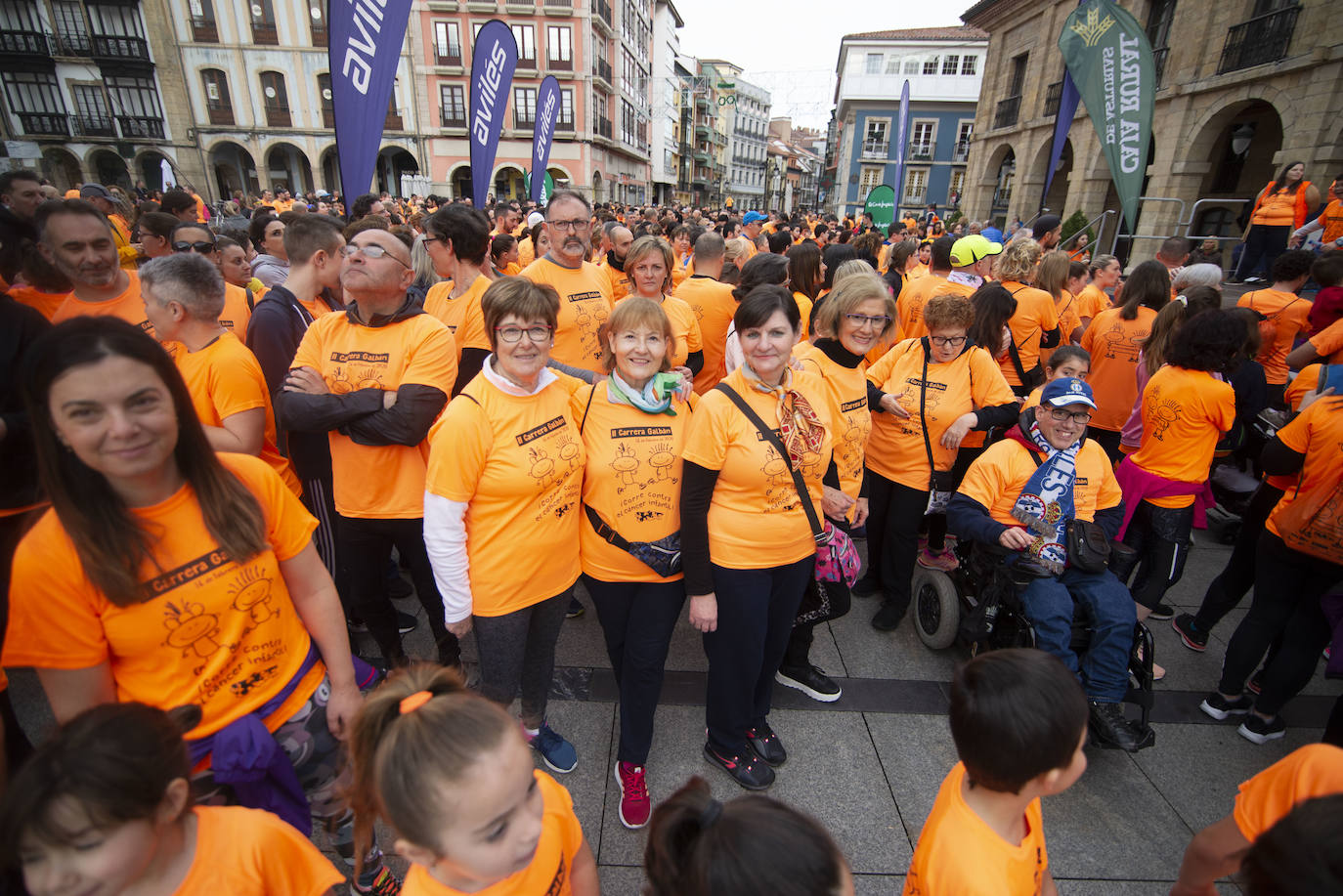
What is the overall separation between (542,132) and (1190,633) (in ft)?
30.8

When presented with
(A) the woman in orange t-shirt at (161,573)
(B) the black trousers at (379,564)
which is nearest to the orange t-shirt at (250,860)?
(A) the woman in orange t-shirt at (161,573)

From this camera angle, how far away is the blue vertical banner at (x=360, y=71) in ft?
15.3

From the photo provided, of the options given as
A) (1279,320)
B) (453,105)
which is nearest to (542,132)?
(1279,320)

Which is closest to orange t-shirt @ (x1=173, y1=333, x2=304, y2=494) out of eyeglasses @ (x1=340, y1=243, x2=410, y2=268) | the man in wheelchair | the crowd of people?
the crowd of people

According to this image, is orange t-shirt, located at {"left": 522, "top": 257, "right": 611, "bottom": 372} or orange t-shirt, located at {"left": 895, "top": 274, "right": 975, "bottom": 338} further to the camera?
orange t-shirt, located at {"left": 895, "top": 274, "right": 975, "bottom": 338}

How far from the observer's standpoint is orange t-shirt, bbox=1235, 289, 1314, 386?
4602 mm

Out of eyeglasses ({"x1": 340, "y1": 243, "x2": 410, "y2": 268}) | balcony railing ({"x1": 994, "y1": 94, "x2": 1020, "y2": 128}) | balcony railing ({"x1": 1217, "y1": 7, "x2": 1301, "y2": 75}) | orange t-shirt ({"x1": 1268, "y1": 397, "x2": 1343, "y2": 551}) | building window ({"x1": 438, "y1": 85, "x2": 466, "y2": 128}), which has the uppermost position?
building window ({"x1": 438, "y1": 85, "x2": 466, "y2": 128})

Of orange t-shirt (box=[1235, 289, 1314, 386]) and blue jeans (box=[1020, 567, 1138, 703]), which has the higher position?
orange t-shirt (box=[1235, 289, 1314, 386])

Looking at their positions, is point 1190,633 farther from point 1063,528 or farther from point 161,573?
point 161,573

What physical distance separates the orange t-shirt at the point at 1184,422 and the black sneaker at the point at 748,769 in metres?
2.72

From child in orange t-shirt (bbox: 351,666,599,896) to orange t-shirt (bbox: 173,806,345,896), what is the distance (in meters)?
0.17

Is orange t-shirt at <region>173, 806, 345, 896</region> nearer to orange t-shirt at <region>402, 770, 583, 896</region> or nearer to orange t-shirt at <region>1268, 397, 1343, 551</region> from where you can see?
orange t-shirt at <region>402, 770, 583, 896</region>

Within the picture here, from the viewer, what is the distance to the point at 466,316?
3.59m

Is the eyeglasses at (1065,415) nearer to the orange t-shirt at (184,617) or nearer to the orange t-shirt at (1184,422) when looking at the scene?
the orange t-shirt at (1184,422)
